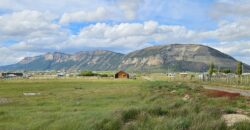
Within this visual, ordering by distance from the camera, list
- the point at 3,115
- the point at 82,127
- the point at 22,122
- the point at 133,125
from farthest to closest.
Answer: the point at 3,115 → the point at 22,122 → the point at 82,127 → the point at 133,125

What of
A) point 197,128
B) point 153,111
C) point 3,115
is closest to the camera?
point 197,128

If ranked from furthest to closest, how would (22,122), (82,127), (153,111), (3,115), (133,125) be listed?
(3,115) → (22,122) → (153,111) → (82,127) → (133,125)

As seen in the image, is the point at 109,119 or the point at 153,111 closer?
the point at 109,119

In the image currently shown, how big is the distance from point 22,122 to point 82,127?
6.34m

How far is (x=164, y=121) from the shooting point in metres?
14.8

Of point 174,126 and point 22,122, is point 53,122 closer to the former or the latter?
point 22,122

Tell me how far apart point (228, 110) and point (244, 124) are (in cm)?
496

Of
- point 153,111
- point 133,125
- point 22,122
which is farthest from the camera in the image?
point 22,122

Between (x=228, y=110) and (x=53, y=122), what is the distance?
8.24m

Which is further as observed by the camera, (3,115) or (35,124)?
(3,115)

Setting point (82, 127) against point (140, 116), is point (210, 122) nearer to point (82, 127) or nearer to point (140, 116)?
point (140, 116)

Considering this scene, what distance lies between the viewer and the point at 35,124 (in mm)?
18453

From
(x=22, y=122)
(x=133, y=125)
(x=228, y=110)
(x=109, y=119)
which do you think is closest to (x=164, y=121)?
(x=133, y=125)

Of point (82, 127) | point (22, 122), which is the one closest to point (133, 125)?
point (82, 127)
